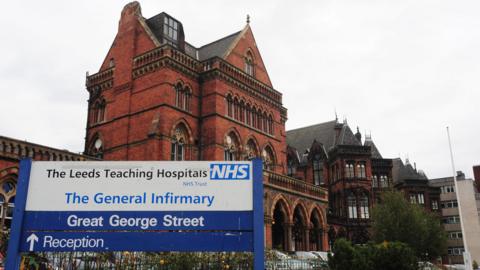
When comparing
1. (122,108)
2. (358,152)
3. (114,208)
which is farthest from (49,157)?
(358,152)

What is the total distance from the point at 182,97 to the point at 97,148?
733 centimetres

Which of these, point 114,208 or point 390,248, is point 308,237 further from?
point 114,208

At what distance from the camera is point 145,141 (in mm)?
29281

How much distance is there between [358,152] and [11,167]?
35533mm

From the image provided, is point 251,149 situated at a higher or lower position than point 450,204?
lower

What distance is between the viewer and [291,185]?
32.0 metres

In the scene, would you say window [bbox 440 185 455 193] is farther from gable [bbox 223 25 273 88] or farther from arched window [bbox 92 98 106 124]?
arched window [bbox 92 98 106 124]

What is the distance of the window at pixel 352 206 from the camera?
47656mm

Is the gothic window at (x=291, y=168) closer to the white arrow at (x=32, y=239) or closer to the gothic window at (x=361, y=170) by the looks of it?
the gothic window at (x=361, y=170)

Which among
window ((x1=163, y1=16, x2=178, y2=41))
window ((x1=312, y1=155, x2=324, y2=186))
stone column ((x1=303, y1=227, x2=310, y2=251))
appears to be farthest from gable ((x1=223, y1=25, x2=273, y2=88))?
window ((x1=312, y1=155, x2=324, y2=186))

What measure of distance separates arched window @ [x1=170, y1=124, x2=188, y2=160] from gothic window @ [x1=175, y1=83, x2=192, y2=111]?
142cm

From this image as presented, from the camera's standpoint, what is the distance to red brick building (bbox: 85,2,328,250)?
2981 centimetres

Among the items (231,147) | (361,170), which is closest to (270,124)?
(231,147)

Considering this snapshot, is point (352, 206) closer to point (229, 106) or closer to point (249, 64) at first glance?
point (249, 64)
